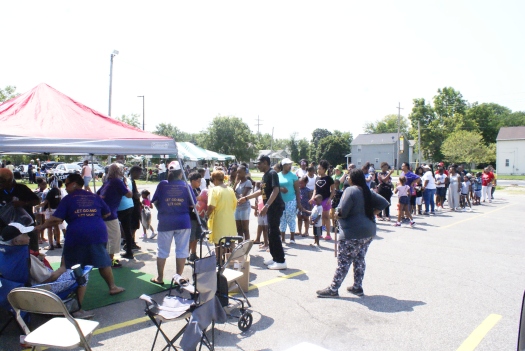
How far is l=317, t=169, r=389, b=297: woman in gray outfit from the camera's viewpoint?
17.2ft

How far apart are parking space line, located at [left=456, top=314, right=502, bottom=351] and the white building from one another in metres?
69.7

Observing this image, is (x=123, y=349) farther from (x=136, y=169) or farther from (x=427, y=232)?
(x=427, y=232)

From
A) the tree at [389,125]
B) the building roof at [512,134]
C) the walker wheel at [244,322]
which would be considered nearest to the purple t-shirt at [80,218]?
the walker wheel at [244,322]

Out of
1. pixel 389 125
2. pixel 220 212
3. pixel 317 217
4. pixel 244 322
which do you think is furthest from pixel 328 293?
pixel 389 125

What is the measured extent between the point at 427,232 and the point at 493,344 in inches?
284

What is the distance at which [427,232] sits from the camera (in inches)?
429

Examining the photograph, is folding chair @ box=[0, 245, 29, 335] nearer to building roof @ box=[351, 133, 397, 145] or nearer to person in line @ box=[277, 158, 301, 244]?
person in line @ box=[277, 158, 301, 244]

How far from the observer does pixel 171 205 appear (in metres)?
5.54

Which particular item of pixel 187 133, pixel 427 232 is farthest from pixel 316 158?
pixel 427 232

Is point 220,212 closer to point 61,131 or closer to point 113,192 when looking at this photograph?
point 113,192

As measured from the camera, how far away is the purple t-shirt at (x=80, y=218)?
4.74 m

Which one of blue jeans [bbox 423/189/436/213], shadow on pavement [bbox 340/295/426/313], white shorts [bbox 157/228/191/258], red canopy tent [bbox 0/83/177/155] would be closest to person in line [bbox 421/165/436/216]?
blue jeans [bbox 423/189/436/213]

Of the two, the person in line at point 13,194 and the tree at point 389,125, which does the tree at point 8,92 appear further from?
the tree at point 389,125

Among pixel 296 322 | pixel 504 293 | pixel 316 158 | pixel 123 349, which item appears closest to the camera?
pixel 123 349
